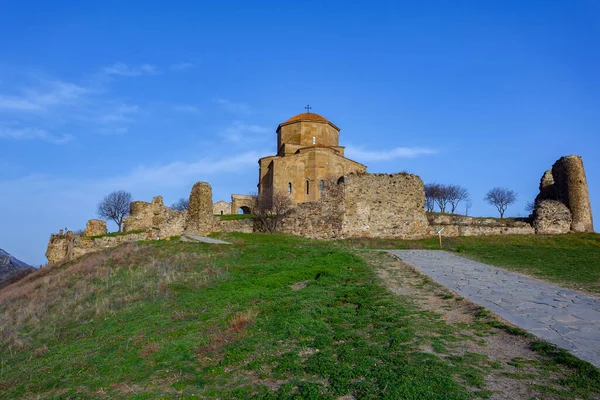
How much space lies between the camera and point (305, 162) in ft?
130

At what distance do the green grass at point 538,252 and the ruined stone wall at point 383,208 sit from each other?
1299 millimetres

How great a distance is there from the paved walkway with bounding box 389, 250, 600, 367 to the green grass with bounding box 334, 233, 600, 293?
3.61 feet

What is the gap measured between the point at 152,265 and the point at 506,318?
39.3 feet

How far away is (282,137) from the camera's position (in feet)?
145

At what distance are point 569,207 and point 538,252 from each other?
369 inches

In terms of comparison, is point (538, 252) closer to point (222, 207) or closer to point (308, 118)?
point (308, 118)

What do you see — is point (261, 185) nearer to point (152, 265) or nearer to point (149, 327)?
point (152, 265)

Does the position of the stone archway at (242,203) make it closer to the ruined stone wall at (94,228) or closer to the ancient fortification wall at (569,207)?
the ruined stone wall at (94,228)

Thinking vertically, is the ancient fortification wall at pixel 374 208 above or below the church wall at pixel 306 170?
below

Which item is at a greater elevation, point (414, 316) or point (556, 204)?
point (556, 204)

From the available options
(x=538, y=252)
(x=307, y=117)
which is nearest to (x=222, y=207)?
(x=307, y=117)

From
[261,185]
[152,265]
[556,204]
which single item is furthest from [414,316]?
[261,185]

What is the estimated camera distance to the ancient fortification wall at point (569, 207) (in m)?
23.8

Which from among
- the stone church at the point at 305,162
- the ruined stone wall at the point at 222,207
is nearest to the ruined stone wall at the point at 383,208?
the stone church at the point at 305,162
